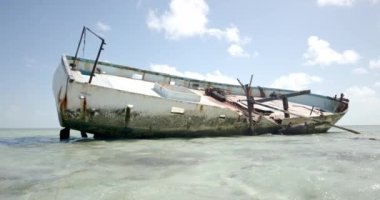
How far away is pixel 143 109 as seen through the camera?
35.5 ft

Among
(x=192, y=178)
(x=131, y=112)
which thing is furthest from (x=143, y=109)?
(x=192, y=178)

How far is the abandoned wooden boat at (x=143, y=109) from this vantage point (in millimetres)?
10188

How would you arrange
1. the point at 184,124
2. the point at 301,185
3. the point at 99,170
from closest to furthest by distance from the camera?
1. the point at 301,185
2. the point at 99,170
3. the point at 184,124

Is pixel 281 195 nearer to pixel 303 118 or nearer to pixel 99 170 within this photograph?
pixel 99 170

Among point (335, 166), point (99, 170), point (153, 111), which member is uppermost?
point (153, 111)

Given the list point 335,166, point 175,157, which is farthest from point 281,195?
point 175,157

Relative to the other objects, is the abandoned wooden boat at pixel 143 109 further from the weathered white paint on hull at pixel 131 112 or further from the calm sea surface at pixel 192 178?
the calm sea surface at pixel 192 178

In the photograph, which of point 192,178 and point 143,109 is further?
point 143,109

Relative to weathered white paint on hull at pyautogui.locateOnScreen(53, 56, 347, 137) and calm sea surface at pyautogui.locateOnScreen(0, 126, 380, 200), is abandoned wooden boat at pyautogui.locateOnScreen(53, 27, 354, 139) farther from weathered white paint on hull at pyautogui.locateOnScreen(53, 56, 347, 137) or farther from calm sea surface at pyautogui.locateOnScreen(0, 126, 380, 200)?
calm sea surface at pyautogui.locateOnScreen(0, 126, 380, 200)

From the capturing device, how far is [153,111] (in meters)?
11.0

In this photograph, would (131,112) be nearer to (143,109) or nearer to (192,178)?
(143,109)

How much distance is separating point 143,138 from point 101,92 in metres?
2.22

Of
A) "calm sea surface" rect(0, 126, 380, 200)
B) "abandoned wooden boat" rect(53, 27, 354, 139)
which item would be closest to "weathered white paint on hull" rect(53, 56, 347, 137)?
"abandoned wooden boat" rect(53, 27, 354, 139)

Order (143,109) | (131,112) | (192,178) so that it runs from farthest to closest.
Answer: (143,109)
(131,112)
(192,178)
